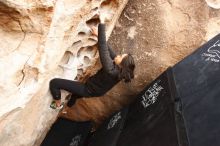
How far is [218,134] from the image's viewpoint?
273 centimetres

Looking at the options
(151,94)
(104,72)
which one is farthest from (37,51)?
(151,94)

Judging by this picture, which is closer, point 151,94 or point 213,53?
point 213,53

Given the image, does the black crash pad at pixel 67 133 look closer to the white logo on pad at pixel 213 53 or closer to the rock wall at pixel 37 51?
the rock wall at pixel 37 51

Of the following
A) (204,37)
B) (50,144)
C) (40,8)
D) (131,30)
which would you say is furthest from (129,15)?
(50,144)

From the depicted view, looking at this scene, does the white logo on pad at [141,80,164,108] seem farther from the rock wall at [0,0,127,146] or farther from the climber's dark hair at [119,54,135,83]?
the rock wall at [0,0,127,146]

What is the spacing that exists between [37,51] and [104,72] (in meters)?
0.66

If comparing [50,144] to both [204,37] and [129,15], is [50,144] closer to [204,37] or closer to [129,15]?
[129,15]

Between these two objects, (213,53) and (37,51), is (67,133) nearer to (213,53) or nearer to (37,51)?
(37,51)

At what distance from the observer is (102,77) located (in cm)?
335

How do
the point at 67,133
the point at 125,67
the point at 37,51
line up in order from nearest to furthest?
1. the point at 37,51
2. the point at 125,67
3. the point at 67,133

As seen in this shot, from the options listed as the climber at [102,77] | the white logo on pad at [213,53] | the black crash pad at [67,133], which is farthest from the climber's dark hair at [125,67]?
the black crash pad at [67,133]

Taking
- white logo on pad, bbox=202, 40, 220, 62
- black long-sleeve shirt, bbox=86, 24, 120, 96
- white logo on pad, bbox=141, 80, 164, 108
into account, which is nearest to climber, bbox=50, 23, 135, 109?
black long-sleeve shirt, bbox=86, 24, 120, 96

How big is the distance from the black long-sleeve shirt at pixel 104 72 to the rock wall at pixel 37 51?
234 mm

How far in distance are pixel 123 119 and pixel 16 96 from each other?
1371 millimetres
